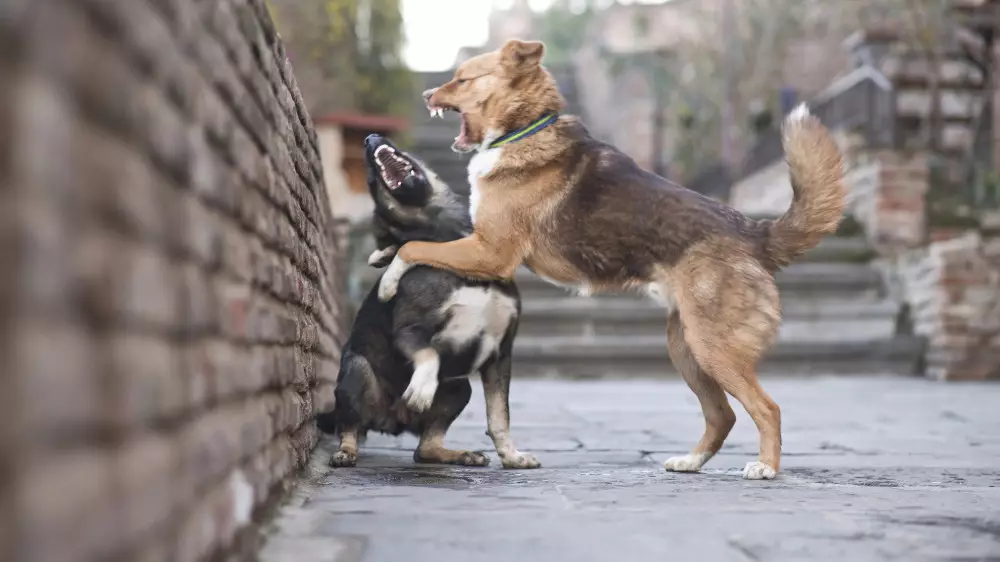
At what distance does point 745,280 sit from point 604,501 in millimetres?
894

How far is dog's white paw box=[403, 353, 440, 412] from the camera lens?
2896 mm

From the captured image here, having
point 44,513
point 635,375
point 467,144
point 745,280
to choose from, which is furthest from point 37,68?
point 635,375

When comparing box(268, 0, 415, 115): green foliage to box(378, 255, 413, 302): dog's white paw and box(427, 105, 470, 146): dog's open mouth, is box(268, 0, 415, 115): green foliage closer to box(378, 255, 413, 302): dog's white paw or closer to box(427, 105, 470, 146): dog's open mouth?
box(427, 105, 470, 146): dog's open mouth

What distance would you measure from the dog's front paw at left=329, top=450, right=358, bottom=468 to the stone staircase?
4789mm

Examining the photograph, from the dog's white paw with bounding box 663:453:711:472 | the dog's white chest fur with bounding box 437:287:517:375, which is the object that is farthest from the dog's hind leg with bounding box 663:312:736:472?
the dog's white chest fur with bounding box 437:287:517:375

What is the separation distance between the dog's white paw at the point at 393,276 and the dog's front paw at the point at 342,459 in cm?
50

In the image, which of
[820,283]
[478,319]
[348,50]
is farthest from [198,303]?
[348,50]

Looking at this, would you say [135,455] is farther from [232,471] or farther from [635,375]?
[635,375]

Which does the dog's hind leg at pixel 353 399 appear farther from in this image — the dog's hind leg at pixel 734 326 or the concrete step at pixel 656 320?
the concrete step at pixel 656 320

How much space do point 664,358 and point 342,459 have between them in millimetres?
5259

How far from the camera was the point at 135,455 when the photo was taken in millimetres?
1025

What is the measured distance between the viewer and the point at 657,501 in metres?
2.37

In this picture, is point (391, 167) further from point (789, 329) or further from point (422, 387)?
point (789, 329)

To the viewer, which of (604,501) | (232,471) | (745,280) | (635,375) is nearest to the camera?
(232,471)
